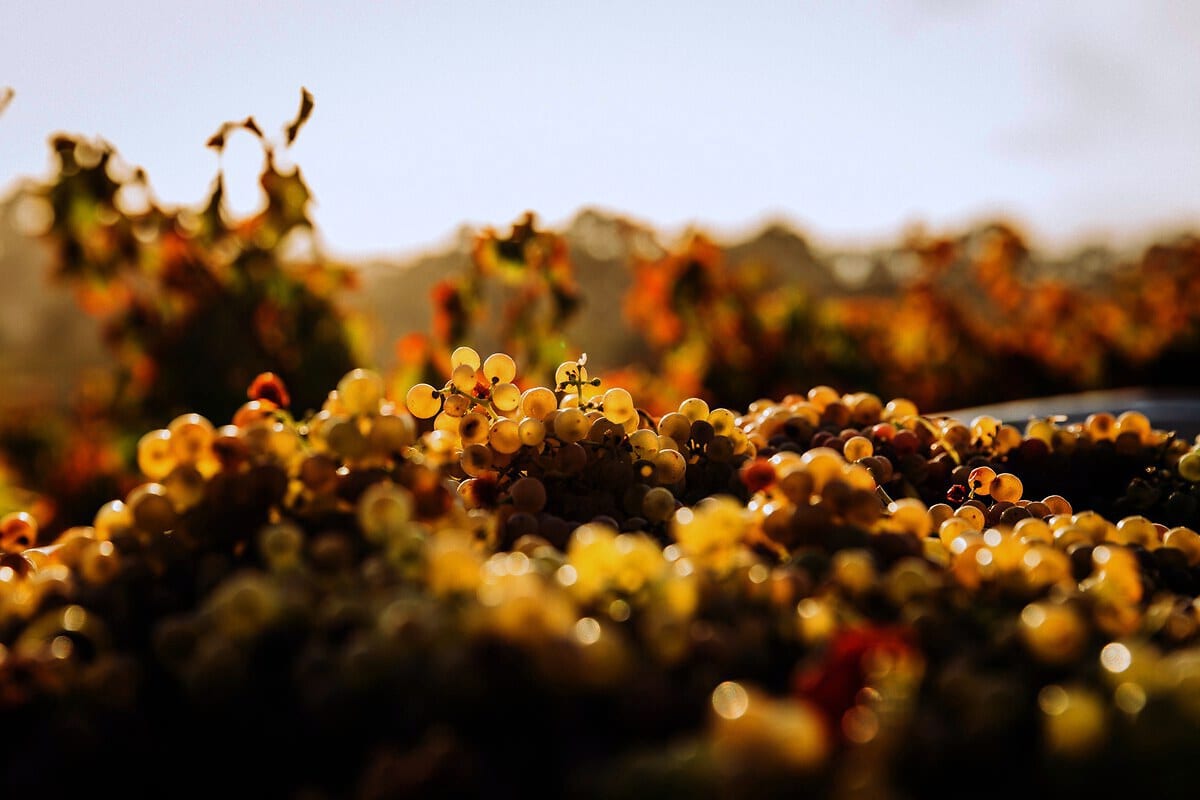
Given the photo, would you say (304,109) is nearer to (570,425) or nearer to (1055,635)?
(570,425)

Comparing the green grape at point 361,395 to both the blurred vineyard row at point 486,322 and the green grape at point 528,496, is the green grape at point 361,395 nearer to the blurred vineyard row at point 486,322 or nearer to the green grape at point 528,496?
the green grape at point 528,496

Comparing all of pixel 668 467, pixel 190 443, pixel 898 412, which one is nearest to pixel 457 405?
pixel 668 467

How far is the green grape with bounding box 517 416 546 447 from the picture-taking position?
1069 mm

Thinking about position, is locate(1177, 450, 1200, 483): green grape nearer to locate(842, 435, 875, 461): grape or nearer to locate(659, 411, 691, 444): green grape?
locate(842, 435, 875, 461): grape

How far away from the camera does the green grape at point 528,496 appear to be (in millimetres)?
998

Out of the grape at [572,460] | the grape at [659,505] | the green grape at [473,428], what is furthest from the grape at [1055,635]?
the green grape at [473,428]

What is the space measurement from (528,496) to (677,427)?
271mm

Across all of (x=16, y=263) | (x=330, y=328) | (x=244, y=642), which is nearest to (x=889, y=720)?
(x=244, y=642)

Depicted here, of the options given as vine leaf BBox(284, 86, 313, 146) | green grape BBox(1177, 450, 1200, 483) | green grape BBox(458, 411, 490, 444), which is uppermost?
vine leaf BBox(284, 86, 313, 146)

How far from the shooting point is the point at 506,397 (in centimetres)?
114

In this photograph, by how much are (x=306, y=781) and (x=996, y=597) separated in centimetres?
54

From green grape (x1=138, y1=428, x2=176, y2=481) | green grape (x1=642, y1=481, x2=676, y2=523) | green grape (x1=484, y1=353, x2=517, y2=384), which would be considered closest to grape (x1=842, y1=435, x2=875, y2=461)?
green grape (x1=642, y1=481, x2=676, y2=523)

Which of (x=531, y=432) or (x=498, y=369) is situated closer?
(x=531, y=432)

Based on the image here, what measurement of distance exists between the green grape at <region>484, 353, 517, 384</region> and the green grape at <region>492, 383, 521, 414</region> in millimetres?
28
